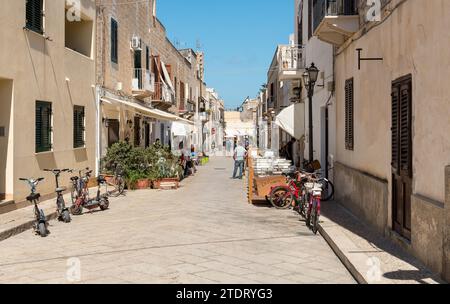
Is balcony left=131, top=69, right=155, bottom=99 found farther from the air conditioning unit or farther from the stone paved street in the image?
the stone paved street

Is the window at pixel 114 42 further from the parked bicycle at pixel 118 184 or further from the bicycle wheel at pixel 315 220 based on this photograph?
the bicycle wheel at pixel 315 220

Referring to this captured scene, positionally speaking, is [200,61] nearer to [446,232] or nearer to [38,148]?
[38,148]

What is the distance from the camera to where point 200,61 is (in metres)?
55.6

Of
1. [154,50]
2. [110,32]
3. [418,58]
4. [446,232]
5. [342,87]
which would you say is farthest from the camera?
[154,50]

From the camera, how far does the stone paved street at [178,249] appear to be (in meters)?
6.38

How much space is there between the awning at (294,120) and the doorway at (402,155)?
36.3ft

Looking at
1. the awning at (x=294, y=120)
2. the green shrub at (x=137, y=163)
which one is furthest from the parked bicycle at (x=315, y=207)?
the awning at (x=294, y=120)

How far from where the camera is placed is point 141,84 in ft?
74.6

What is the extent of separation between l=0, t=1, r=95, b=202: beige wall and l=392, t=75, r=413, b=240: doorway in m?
7.78

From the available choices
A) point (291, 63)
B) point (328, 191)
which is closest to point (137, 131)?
point (291, 63)

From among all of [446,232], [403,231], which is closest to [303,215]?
[403,231]

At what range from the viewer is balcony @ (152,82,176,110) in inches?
1056

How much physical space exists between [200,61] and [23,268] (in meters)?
50.0
